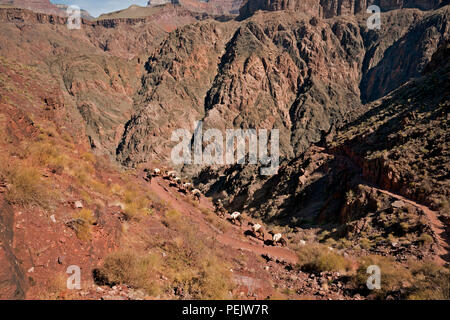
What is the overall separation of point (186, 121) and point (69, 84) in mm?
50188

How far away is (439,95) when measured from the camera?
2488cm

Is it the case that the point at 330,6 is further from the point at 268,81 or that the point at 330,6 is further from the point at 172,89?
the point at 172,89

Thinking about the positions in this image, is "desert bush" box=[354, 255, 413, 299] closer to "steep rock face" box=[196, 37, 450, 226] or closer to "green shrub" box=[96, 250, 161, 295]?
"green shrub" box=[96, 250, 161, 295]

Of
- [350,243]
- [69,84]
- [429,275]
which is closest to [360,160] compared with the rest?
[350,243]

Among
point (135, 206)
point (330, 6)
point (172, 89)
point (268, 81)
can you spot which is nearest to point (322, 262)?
point (135, 206)

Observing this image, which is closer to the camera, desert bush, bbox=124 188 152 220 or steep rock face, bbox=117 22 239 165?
desert bush, bbox=124 188 152 220

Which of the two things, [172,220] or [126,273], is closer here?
[126,273]

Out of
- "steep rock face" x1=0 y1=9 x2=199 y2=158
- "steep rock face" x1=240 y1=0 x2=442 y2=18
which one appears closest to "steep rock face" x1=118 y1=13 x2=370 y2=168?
"steep rock face" x1=0 y1=9 x2=199 y2=158

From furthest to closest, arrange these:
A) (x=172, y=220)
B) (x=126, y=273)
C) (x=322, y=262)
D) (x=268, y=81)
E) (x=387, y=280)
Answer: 1. (x=268, y=81)
2. (x=172, y=220)
3. (x=322, y=262)
4. (x=387, y=280)
5. (x=126, y=273)

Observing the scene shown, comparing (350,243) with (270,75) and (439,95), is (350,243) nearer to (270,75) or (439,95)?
(439,95)

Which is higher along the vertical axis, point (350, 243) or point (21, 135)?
point (21, 135)

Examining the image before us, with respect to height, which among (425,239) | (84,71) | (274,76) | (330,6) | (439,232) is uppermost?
(330,6)

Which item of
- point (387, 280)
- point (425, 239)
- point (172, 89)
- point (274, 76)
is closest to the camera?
point (387, 280)

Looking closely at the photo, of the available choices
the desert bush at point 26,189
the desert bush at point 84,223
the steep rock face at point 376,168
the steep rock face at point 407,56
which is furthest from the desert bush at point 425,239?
the steep rock face at point 407,56
